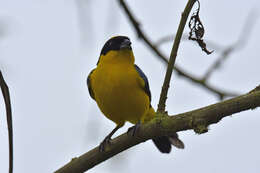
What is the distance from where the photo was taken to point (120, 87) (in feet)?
19.2

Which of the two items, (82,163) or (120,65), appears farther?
Result: (120,65)

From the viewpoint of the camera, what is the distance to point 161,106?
13.0ft

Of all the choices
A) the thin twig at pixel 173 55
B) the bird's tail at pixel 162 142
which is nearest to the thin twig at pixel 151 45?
the thin twig at pixel 173 55

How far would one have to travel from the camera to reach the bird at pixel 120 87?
5875mm

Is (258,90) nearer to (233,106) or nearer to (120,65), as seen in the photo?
(233,106)

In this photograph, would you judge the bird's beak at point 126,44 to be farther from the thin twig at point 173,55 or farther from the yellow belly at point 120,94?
the thin twig at point 173,55

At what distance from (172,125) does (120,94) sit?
2.22 meters

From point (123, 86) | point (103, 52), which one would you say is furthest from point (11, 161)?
point (103, 52)

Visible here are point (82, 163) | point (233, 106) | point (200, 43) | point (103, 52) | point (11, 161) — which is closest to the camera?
point (11, 161)

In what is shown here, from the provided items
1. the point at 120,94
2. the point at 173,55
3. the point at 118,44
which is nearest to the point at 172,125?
the point at 173,55

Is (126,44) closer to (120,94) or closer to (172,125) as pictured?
(120,94)

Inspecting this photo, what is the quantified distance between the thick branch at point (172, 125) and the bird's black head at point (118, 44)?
2.33m

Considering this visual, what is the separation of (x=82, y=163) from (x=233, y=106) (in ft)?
4.95

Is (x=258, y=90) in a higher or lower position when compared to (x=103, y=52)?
higher
